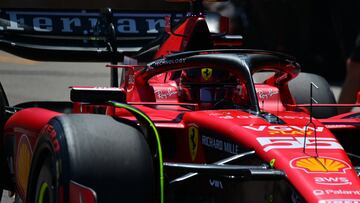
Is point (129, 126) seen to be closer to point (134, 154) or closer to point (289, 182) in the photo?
point (134, 154)

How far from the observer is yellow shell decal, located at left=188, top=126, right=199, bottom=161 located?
5516 millimetres

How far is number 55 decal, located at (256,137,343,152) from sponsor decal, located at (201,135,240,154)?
19 centimetres

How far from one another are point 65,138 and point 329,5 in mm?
14302

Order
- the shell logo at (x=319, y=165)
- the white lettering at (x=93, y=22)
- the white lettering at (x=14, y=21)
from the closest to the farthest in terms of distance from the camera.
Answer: the shell logo at (x=319, y=165) < the white lettering at (x=14, y=21) < the white lettering at (x=93, y=22)

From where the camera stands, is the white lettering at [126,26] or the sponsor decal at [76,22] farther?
the white lettering at [126,26]

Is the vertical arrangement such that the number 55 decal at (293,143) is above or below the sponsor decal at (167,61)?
below

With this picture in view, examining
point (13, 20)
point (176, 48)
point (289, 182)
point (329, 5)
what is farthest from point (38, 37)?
point (329, 5)

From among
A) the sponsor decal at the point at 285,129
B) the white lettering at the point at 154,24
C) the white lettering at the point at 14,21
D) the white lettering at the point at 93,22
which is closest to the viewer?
the sponsor decal at the point at 285,129

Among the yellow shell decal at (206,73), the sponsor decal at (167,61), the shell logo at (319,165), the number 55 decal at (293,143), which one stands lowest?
the shell logo at (319,165)

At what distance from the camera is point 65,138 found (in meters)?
5.00

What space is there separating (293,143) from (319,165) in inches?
9.1

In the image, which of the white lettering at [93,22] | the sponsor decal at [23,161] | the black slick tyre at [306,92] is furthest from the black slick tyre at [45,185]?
the white lettering at [93,22]

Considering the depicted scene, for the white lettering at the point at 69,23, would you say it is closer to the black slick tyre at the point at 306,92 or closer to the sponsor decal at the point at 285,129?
the black slick tyre at the point at 306,92

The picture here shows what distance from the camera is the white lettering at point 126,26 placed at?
8.29m
